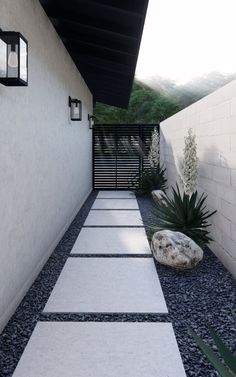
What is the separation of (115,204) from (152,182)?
178 cm

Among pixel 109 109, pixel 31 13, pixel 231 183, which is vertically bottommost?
pixel 231 183

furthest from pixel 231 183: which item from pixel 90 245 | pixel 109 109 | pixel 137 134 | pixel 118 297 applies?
pixel 109 109

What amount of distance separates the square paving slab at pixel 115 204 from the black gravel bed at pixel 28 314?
10.5 feet

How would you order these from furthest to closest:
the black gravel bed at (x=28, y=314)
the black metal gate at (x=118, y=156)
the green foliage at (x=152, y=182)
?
the black metal gate at (x=118, y=156), the green foliage at (x=152, y=182), the black gravel bed at (x=28, y=314)

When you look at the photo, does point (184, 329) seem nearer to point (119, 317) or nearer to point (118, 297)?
point (119, 317)

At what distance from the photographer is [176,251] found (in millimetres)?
3805

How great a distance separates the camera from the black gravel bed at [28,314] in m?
2.28

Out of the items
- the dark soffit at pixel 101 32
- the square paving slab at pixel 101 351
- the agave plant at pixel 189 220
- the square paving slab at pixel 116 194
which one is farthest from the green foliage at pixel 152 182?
the square paving slab at pixel 101 351

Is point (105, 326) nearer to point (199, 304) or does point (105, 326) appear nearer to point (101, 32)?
point (199, 304)

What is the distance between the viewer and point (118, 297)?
3.16 m

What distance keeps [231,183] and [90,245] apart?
2.10 meters

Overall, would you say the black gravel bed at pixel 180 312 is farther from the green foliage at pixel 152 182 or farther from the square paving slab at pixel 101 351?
the green foliage at pixel 152 182

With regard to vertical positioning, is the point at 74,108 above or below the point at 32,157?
above

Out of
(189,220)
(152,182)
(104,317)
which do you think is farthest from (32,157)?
(152,182)
